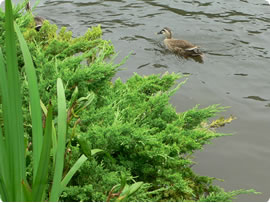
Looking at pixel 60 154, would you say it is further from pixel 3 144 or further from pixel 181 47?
pixel 181 47

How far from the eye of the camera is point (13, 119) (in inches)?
65.2

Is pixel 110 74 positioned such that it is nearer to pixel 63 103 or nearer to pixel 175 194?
pixel 175 194

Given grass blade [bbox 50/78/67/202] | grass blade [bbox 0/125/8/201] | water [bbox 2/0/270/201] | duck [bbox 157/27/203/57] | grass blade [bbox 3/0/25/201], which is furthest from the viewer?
duck [bbox 157/27/203/57]

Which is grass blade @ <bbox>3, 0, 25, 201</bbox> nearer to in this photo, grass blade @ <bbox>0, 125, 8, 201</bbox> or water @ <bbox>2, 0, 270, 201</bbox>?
grass blade @ <bbox>0, 125, 8, 201</bbox>

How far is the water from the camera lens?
5.00 meters

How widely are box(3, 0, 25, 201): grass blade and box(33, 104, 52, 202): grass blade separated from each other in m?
0.08

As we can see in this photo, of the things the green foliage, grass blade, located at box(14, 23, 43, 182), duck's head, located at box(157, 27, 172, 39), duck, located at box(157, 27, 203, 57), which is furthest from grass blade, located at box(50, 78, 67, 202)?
duck's head, located at box(157, 27, 172, 39)

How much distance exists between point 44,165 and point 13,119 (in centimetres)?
27

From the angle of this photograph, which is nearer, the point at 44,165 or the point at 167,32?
the point at 44,165

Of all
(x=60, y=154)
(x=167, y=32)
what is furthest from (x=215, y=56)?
(x=60, y=154)

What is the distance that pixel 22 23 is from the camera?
429cm

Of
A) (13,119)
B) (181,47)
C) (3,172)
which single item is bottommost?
(181,47)

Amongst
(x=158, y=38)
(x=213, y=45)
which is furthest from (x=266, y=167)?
(x=158, y=38)

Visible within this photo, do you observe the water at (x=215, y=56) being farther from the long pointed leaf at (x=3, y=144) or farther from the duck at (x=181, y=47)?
the long pointed leaf at (x=3, y=144)
